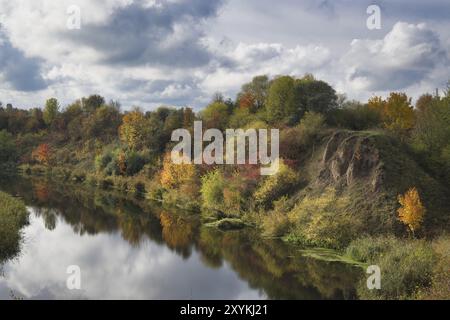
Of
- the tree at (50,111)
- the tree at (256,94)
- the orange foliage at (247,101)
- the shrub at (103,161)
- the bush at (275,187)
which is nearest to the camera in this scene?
the bush at (275,187)

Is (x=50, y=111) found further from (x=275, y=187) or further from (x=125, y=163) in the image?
(x=275, y=187)

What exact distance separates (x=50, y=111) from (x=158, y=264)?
308 feet

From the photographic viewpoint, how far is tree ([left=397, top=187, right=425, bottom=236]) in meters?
29.9

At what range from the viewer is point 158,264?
28672 mm

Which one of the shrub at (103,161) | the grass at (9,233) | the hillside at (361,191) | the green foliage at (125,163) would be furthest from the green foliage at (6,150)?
the hillside at (361,191)

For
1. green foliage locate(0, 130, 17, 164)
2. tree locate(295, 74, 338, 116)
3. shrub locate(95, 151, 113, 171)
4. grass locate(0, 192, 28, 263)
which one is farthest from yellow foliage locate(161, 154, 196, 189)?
green foliage locate(0, 130, 17, 164)

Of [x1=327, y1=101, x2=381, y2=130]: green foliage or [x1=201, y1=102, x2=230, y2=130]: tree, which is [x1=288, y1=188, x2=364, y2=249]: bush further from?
[x1=201, y1=102, x2=230, y2=130]: tree

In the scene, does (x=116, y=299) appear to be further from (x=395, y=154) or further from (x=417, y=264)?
(x=395, y=154)

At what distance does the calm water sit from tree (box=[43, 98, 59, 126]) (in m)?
72.7

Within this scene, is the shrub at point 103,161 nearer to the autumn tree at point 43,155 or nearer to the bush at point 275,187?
the autumn tree at point 43,155

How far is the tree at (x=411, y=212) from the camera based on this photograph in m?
29.9

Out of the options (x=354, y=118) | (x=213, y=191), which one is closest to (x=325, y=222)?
(x=213, y=191)

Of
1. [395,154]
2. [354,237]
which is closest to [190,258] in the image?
[354,237]

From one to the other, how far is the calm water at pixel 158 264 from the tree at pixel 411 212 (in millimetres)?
6103
